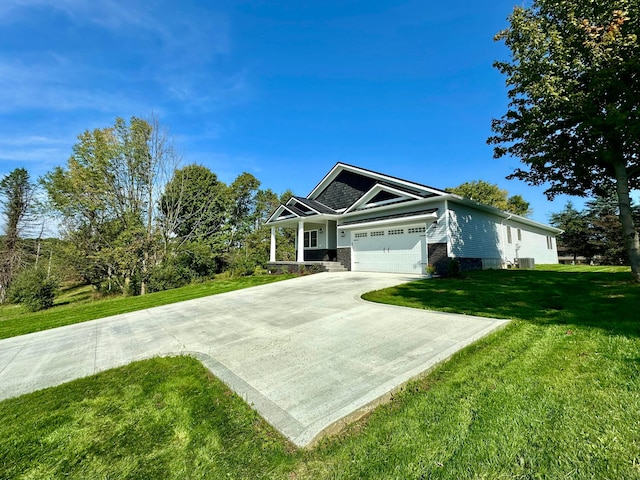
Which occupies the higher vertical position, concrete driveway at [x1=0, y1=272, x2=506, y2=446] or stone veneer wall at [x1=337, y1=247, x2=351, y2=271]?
stone veneer wall at [x1=337, y1=247, x2=351, y2=271]

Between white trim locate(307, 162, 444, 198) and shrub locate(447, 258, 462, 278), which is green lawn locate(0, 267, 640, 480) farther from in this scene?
white trim locate(307, 162, 444, 198)

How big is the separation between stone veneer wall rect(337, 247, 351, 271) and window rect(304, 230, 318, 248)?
3654 millimetres

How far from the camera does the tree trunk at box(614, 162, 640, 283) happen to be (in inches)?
324

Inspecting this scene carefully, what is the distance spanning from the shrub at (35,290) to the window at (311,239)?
50.1ft

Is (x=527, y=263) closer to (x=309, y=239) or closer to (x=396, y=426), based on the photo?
(x=309, y=239)

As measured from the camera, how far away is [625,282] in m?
7.86

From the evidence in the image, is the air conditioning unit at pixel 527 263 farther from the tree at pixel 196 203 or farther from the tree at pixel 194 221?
the tree at pixel 196 203

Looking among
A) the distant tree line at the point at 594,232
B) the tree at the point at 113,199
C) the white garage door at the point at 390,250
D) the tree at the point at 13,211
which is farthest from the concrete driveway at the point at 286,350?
the distant tree line at the point at 594,232

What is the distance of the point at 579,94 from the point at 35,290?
24.8 meters

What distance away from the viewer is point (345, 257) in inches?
649

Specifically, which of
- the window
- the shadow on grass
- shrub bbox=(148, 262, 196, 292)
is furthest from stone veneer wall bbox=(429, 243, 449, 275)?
shrub bbox=(148, 262, 196, 292)

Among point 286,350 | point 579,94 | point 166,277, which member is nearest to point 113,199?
point 166,277

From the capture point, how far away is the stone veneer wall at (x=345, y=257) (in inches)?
639

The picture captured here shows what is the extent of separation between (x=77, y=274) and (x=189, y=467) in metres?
21.4
